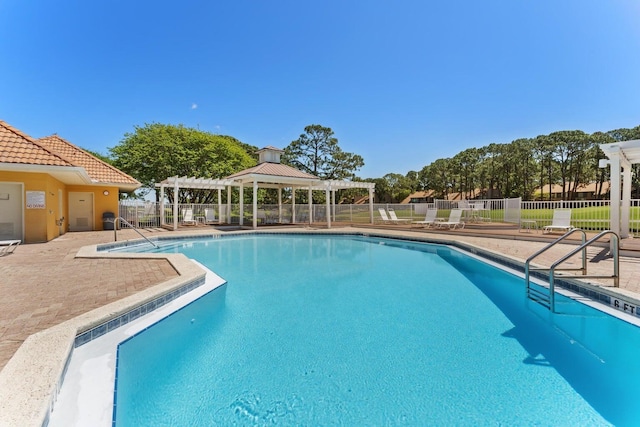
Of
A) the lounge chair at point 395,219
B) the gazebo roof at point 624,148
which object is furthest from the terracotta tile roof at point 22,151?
the lounge chair at point 395,219

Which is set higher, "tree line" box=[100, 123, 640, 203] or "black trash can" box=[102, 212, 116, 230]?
"tree line" box=[100, 123, 640, 203]

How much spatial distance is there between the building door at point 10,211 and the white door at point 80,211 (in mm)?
5951

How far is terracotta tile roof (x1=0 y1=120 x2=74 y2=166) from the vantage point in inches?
372

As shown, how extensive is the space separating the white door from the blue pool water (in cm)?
1454

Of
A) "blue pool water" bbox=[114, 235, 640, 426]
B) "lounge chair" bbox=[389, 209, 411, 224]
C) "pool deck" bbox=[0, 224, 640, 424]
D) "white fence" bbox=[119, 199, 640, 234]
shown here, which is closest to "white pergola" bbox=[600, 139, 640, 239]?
"pool deck" bbox=[0, 224, 640, 424]

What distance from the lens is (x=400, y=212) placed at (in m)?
21.0

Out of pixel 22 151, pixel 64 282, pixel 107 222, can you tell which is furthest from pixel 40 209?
pixel 64 282

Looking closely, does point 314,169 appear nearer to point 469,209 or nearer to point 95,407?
point 469,209

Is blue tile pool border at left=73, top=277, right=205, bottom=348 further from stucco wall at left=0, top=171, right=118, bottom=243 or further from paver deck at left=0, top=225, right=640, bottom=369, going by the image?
stucco wall at left=0, top=171, right=118, bottom=243

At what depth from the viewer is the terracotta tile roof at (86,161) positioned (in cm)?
1628

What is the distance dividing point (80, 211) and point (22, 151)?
722cm

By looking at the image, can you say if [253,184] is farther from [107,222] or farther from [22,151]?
[22,151]

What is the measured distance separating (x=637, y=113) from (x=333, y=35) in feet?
89.6

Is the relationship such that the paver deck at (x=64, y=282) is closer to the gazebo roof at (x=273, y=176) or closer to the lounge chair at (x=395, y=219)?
the gazebo roof at (x=273, y=176)
